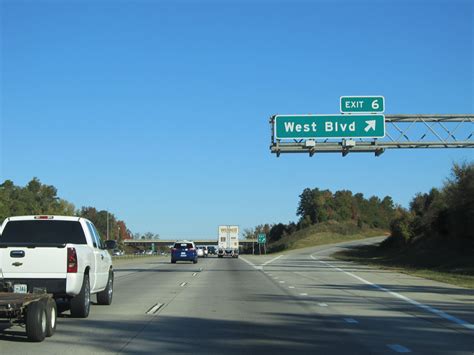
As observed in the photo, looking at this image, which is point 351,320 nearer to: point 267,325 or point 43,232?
point 267,325

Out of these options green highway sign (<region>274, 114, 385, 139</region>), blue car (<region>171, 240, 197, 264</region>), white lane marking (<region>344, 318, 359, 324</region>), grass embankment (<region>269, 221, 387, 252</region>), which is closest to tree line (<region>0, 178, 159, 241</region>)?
grass embankment (<region>269, 221, 387, 252</region>)

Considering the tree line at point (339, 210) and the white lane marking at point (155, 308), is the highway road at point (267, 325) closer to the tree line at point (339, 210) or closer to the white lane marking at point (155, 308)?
the white lane marking at point (155, 308)

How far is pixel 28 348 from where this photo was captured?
1032 cm

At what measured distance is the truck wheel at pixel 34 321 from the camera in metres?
10.6

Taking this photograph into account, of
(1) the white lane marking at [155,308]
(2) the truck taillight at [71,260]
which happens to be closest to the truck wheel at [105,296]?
(1) the white lane marking at [155,308]

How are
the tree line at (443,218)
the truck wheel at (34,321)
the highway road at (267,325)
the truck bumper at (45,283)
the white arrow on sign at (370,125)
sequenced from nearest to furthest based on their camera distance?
the highway road at (267,325) → the truck wheel at (34,321) → the truck bumper at (45,283) → the white arrow on sign at (370,125) → the tree line at (443,218)

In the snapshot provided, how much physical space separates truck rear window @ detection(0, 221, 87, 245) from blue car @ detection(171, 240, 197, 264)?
38.4 m

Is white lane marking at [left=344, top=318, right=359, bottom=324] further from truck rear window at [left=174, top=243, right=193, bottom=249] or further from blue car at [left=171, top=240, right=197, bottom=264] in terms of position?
truck rear window at [left=174, top=243, right=193, bottom=249]

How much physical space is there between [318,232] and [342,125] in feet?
338

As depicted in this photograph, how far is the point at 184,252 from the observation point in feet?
174

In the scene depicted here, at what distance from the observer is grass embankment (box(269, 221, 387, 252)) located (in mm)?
122956

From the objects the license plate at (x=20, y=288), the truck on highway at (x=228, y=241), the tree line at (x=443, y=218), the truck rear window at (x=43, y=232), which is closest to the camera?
the license plate at (x=20, y=288)

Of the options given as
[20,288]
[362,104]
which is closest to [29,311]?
[20,288]

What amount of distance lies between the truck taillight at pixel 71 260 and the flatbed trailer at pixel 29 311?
177cm
